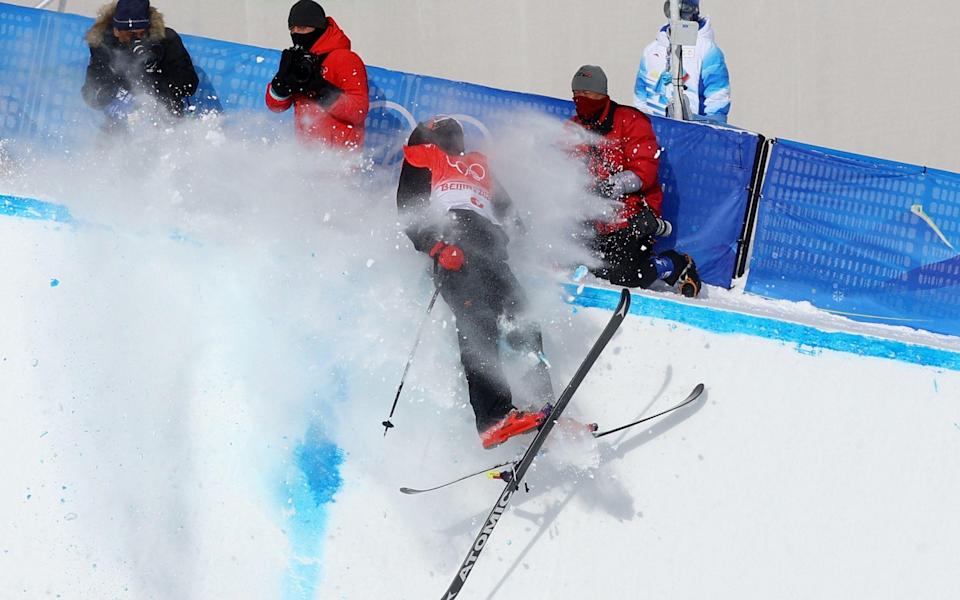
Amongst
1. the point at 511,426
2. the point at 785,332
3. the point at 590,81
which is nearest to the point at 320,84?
the point at 590,81

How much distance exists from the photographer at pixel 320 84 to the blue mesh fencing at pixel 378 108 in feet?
1.00

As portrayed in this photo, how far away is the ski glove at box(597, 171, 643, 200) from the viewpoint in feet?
16.3

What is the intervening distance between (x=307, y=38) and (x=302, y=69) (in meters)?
0.22

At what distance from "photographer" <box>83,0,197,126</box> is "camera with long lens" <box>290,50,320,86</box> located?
27.3 inches

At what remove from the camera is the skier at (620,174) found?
496cm

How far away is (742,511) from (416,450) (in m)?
1.31

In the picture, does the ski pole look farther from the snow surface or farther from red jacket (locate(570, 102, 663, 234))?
red jacket (locate(570, 102, 663, 234))

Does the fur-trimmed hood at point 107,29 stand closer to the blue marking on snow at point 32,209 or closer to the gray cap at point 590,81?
the blue marking on snow at point 32,209

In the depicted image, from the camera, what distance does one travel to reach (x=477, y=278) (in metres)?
4.11

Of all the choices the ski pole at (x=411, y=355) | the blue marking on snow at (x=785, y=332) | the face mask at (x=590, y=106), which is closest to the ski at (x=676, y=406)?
the blue marking on snow at (x=785, y=332)

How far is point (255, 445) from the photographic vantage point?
4266 mm

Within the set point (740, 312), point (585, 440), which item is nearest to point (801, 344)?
point (740, 312)

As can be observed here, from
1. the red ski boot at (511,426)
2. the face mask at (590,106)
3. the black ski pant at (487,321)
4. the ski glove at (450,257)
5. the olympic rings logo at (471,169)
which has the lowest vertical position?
the red ski boot at (511,426)

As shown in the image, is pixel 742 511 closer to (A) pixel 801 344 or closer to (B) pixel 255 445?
(A) pixel 801 344
